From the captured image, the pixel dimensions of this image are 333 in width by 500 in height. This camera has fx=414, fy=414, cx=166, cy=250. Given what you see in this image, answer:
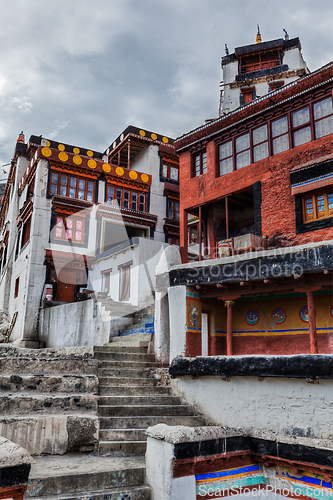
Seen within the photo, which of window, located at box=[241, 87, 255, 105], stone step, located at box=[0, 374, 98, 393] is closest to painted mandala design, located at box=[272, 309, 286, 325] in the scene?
stone step, located at box=[0, 374, 98, 393]

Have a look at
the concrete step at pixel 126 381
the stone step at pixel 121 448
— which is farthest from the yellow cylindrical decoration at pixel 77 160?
the stone step at pixel 121 448

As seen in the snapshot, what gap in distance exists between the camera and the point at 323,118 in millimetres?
11953

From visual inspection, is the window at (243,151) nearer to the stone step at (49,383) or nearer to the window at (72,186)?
the stone step at (49,383)

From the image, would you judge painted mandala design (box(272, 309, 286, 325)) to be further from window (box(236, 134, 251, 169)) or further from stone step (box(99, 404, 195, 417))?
window (box(236, 134, 251, 169))

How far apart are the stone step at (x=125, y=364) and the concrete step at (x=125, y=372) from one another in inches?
5.4

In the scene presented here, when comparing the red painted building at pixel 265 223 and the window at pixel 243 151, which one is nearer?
the red painted building at pixel 265 223

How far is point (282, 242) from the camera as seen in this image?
482 inches

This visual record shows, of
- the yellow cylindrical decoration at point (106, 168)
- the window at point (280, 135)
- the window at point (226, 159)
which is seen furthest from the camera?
the yellow cylindrical decoration at point (106, 168)

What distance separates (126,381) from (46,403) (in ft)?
7.19

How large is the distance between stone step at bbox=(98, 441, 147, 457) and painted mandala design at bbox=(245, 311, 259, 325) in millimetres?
5593

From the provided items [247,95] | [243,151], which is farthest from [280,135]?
[247,95]

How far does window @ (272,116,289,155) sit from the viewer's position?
42.1 ft

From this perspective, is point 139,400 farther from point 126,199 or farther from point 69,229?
point 126,199

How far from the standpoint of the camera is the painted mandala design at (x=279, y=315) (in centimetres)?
1091
